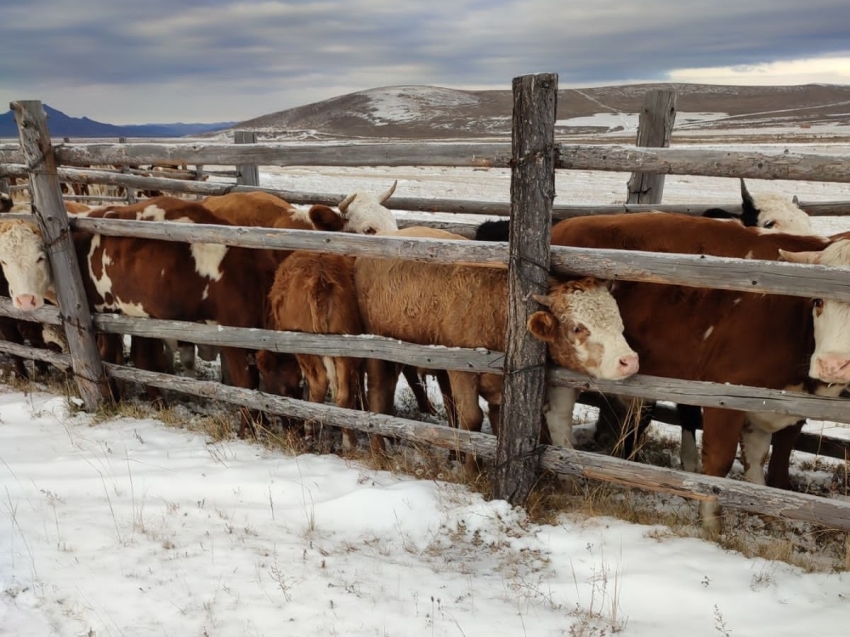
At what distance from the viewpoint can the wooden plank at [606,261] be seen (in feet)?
10.3

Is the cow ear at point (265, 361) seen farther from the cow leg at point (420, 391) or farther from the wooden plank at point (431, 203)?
the wooden plank at point (431, 203)

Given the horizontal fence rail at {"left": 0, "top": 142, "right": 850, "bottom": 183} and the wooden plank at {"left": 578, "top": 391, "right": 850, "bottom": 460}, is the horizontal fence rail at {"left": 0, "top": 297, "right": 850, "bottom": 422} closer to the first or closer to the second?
the horizontal fence rail at {"left": 0, "top": 142, "right": 850, "bottom": 183}

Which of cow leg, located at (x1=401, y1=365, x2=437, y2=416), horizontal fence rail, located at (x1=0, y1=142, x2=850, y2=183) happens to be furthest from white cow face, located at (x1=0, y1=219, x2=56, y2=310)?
cow leg, located at (x1=401, y1=365, x2=437, y2=416)

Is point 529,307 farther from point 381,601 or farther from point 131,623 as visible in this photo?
point 131,623

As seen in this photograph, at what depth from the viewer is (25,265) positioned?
5664 millimetres

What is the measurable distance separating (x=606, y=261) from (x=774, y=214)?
2.36 metres

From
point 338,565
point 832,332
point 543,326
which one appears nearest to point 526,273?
point 543,326

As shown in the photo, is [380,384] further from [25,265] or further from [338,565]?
[25,265]

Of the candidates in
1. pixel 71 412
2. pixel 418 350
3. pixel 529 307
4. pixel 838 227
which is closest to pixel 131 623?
pixel 418 350

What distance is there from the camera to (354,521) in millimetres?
3730

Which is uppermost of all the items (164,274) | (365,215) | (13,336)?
(365,215)

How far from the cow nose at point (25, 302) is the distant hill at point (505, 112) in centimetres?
10679

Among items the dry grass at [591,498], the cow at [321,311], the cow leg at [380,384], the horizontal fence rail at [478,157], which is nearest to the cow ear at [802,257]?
the horizontal fence rail at [478,157]

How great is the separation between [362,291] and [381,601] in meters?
2.61
